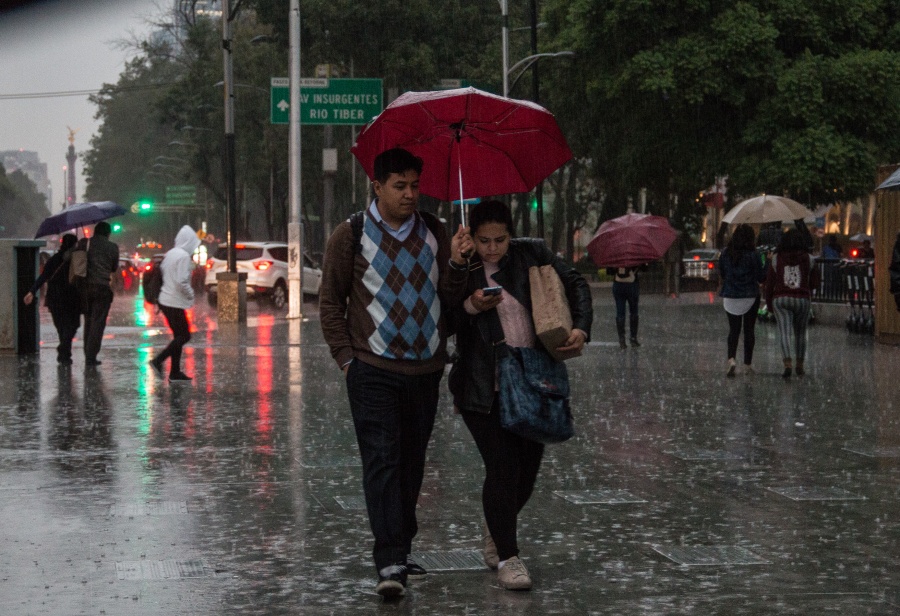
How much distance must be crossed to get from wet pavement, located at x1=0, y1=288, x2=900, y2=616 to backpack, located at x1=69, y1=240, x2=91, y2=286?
267cm

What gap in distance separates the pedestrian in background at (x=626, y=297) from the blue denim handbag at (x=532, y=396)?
1468cm

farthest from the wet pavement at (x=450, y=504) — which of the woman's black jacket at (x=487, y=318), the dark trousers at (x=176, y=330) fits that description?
the woman's black jacket at (x=487, y=318)

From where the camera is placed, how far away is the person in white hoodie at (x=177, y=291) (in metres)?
15.5

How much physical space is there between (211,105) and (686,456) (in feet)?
181

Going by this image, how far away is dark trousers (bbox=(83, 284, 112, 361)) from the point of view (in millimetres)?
17781

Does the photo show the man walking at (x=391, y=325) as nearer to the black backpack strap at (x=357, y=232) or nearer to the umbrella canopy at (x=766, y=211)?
the black backpack strap at (x=357, y=232)

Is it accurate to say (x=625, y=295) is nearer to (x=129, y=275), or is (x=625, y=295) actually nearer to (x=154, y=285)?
(x=154, y=285)

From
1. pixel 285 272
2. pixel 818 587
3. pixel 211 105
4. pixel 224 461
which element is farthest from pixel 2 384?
pixel 211 105

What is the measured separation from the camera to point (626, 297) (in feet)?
70.0

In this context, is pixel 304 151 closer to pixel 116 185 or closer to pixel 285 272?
Result: pixel 285 272

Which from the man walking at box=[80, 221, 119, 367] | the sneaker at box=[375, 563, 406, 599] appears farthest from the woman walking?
the man walking at box=[80, 221, 119, 367]

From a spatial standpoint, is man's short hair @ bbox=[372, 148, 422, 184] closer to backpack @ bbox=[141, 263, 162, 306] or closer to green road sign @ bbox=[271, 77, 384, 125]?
backpack @ bbox=[141, 263, 162, 306]

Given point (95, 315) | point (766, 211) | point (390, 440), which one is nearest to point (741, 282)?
point (766, 211)

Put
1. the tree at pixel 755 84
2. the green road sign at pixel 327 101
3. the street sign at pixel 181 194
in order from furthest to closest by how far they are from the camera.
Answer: the street sign at pixel 181 194 → the tree at pixel 755 84 → the green road sign at pixel 327 101
